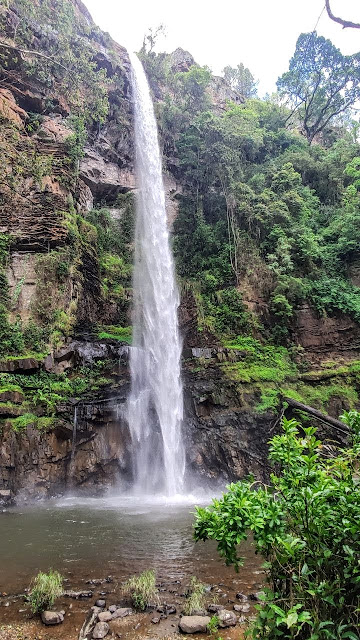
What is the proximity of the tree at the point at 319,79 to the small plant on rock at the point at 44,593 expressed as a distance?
106ft

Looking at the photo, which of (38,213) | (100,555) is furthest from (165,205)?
(100,555)

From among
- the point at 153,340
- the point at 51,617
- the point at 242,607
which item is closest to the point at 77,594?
the point at 51,617

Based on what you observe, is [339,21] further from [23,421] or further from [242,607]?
[23,421]

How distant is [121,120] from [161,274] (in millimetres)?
12837

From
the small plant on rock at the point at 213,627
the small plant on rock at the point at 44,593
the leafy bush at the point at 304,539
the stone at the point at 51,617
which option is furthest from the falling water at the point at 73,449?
the leafy bush at the point at 304,539

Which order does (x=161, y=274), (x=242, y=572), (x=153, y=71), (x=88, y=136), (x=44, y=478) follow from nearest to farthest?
(x=242, y=572) < (x=44, y=478) < (x=161, y=274) < (x=88, y=136) < (x=153, y=71)

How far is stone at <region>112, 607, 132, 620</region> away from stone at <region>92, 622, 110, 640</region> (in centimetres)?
26

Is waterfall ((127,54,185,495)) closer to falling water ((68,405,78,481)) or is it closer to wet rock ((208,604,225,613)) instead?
falling water ((68,405,78,481))

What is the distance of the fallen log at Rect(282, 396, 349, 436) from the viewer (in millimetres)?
14078

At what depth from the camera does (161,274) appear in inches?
834

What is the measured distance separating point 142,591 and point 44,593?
122cm

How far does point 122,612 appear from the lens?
15.4 feet

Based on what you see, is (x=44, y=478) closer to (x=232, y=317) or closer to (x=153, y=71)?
(x=232, y=317)

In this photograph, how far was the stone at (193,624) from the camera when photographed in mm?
4273
